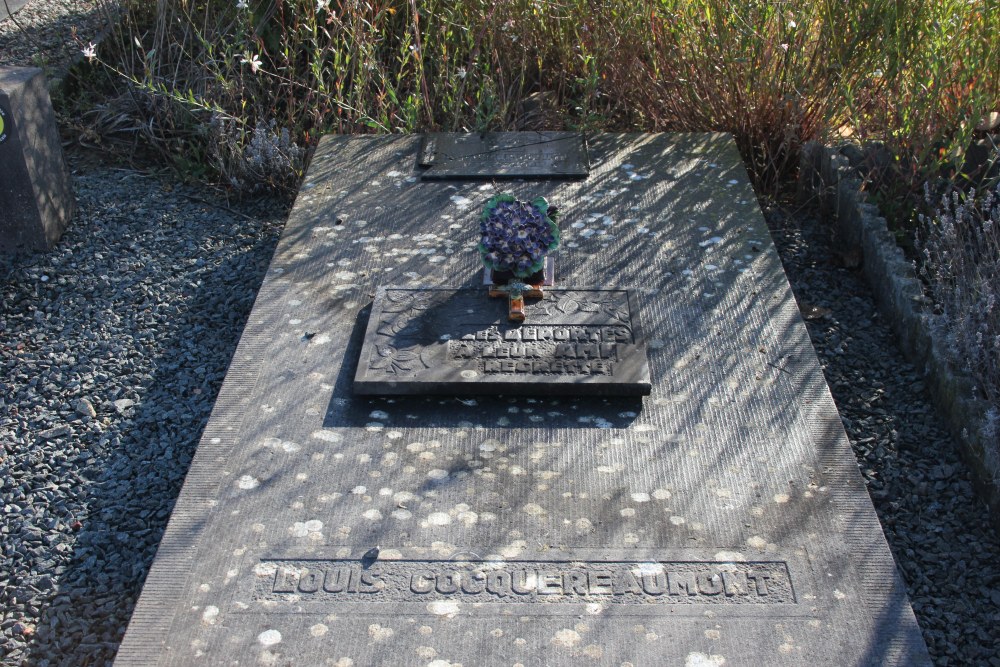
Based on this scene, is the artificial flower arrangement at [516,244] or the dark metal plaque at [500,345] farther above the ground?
the artificial flower arrangement at [516,244]

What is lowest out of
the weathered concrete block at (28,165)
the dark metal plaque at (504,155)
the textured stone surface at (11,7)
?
the dark metal plaque at (504,155)

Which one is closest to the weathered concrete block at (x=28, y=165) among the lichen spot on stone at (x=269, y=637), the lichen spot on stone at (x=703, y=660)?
the lichen spot on stone at (x=269, y=637)

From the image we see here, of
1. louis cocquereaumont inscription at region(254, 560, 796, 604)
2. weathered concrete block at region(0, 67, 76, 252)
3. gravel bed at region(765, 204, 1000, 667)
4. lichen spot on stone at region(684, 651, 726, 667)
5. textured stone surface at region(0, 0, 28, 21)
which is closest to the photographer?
lichen spot on stone at region(684, 651, 726, 667)

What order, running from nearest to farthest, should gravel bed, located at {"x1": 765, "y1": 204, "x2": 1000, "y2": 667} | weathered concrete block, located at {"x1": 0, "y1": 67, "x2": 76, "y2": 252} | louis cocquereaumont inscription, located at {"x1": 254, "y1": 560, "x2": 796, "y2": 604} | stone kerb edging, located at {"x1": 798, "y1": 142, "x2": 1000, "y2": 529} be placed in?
louis cocquereaumont inscription, located at {"x1": 254, "y1": 560, "x2": 796, "y2": 604}, gravel bed, located at {"x1": 765, "y1": 204, "x2": 1000, "y2": 667}, stone kerb edging, located at {"x1": 798, "y1": 142, "x2": 1000, "y2": 529}, weathered concrete block, located at {"x1": 0, "y1": 67, "x2": 76, "y2": 252}

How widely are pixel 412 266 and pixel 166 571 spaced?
1666 millimetres

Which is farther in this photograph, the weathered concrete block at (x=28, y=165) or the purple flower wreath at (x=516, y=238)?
the weathered concrete block at (x=28, y=165)

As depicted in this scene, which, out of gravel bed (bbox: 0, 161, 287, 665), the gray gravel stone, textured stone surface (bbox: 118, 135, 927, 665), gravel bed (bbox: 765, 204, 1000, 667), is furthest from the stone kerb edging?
the gray gravel stone

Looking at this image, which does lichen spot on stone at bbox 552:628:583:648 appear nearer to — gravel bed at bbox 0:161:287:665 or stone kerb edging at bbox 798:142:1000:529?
gravel bed at bbox 0:161:287:665

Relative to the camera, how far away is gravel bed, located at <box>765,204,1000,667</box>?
2.80m

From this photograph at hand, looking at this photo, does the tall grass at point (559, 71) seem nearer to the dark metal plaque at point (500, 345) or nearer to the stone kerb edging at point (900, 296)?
the stone kerb edging at point (900, 296)

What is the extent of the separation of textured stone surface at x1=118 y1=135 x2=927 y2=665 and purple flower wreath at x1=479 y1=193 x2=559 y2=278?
31cm

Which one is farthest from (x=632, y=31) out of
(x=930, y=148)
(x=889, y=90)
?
(x=930, y=148)

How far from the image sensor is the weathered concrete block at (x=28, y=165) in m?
4.34

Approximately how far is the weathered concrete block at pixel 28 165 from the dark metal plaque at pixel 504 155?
1849mm
